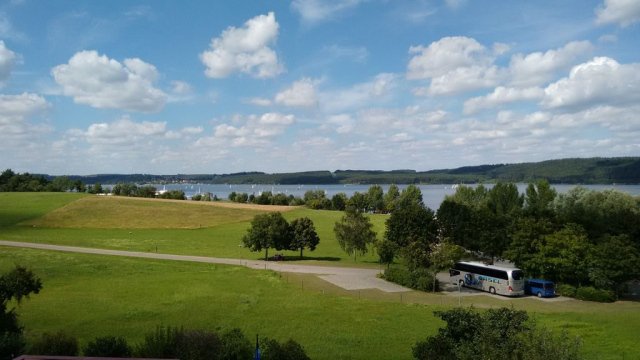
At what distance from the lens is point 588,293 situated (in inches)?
1485

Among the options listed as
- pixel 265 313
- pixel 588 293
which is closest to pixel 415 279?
pixel 588 293

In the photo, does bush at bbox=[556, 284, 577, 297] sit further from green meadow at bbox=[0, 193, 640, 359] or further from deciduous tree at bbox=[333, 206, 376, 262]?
deciduous tree at bbox=[333, 206, 376, 262]

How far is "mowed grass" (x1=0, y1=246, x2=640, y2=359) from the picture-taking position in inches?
961

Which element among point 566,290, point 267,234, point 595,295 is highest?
point 267,234

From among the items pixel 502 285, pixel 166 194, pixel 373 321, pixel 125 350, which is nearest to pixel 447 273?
pixel 502 285

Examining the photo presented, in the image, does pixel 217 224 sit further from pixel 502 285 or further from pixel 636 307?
pixel 636 307

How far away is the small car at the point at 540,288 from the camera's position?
39.1 meters

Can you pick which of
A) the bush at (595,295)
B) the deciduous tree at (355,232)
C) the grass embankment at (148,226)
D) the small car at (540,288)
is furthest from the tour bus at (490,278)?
the grass embankment at (148,226)

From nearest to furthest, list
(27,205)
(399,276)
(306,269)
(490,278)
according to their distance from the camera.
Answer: (490,278) < (399,276) < (306,269) < (27,205)

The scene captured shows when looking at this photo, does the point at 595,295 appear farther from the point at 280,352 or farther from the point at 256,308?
the point at 280,352

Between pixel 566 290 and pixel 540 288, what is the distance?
2720 mm

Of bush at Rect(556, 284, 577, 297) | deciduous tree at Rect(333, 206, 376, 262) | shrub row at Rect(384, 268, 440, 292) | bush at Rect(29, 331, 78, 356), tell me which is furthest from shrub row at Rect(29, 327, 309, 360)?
deciduous tree at Rect(333, 206, 376, 262)

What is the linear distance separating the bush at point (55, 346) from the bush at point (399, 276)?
33.1 m

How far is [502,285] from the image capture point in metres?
39.8
